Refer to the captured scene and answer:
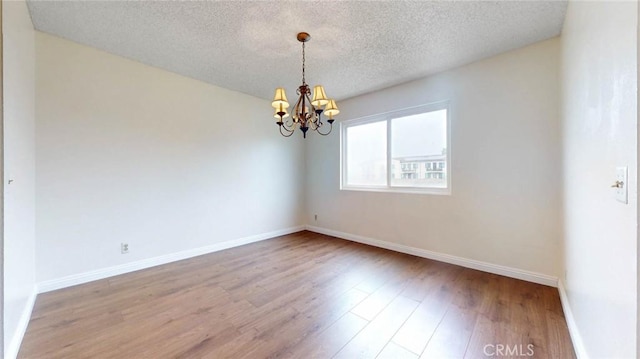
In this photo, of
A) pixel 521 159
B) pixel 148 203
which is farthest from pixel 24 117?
pixel 521 159

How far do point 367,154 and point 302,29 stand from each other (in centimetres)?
239

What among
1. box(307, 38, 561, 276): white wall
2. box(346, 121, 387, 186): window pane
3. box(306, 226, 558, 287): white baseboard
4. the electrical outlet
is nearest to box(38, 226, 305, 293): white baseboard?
box(306, 226, 558, 287): white baseboard

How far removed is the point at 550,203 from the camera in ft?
8.14

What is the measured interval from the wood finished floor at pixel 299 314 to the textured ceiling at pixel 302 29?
2559mm

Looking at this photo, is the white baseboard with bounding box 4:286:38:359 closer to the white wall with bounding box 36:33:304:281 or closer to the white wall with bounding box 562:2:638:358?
the white wall with bounding box 36:33:304:281

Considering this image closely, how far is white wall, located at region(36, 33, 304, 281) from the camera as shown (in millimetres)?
2475

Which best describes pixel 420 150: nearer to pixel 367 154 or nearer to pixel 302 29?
pixel 367 154

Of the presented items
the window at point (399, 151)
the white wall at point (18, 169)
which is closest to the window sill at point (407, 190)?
the window at point (399, 151)

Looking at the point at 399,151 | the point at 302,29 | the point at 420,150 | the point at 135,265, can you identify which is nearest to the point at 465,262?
the point at 420,150

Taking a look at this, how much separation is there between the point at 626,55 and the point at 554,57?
2.06 meters

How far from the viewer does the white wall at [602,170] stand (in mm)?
911

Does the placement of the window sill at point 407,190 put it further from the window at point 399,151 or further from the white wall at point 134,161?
the white wall at point 134,161

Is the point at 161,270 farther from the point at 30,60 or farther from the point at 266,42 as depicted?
the point at 266,42

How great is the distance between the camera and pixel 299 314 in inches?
79.6
